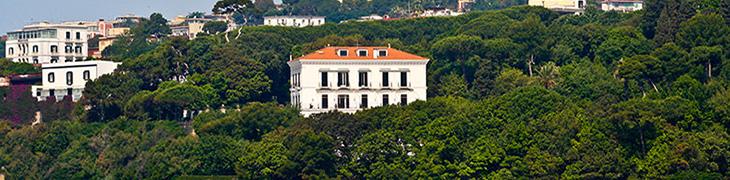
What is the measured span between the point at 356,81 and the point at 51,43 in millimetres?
39167

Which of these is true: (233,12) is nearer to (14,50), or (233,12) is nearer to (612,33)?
(14,50)

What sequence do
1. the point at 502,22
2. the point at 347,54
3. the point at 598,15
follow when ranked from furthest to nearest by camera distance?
the point at 598,15 → the point at 502,22 → the point at 347,54

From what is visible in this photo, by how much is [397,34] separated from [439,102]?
96.5 feet

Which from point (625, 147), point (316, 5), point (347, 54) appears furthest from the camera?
point (316, 5)

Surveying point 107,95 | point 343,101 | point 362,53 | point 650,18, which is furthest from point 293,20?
point 343,101

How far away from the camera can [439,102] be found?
86188 millimetres

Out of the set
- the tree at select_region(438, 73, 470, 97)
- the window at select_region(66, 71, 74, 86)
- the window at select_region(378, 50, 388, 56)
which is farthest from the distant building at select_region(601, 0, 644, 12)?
the window at select_region(378, 50, 388, 56)

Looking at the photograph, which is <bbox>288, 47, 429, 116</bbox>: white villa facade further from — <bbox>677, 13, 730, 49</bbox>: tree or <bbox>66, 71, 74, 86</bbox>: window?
<bbox>66, 71, 74, 86</bbox>: window

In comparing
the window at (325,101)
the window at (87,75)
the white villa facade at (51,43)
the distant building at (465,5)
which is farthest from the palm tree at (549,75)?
the distant building at (465,5)

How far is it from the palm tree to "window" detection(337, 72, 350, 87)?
332 inches

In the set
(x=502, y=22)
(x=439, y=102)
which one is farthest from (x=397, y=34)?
(x=439, y=102)

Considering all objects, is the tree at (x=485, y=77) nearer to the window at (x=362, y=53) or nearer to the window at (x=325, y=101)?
the window at (x=362, y=53)

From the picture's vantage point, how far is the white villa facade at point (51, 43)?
126750mm

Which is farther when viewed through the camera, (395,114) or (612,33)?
(612,33)
